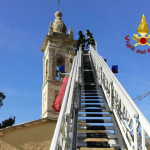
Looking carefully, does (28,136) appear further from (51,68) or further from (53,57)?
(53,57)

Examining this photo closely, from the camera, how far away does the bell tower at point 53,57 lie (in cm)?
2866

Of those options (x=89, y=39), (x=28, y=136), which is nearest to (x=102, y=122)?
(x=28, y=136)

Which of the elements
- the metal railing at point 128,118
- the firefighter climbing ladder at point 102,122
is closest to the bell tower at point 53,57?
the firefighter climbing ladder at point 102,122

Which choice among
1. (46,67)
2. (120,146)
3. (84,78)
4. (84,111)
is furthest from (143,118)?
(46,67)

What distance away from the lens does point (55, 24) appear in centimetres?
3219

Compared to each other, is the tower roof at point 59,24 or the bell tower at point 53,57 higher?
the tower roof at point 59,24

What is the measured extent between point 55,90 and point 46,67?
122 inches

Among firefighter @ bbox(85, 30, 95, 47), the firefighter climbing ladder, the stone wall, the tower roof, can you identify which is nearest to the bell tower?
the tower roof

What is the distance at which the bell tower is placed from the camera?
28656 mm

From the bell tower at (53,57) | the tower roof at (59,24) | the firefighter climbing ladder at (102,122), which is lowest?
the firefighter climbing ladder at (102,122)

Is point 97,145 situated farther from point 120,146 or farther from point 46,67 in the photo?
point 46,67

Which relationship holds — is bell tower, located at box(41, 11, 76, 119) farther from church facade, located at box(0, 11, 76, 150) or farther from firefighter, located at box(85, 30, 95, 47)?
firefighter, located at box(85, 30, 95, 47)

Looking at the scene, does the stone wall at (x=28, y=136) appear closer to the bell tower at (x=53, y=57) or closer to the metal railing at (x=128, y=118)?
the metal railing at (x=128, y=118)

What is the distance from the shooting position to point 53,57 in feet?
97.8
